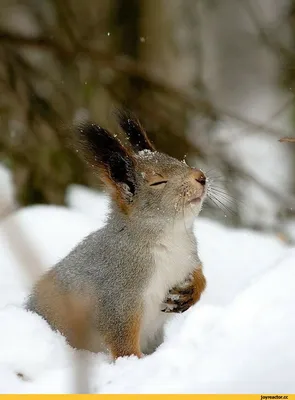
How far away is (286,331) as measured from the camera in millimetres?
2486

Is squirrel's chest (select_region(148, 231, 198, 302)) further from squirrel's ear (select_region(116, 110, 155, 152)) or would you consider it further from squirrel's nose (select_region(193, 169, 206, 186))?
squirrel's ear (select_region(116, 110, 155, 152))

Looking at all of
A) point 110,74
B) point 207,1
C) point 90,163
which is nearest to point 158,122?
point 110,74

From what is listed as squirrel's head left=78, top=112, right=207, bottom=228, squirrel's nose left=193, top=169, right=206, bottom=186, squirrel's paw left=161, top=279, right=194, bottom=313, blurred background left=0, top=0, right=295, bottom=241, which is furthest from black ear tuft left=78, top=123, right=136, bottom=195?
blurred background left=0, top=0, right=295, bottom=241

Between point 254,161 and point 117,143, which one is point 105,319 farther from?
point 254,161

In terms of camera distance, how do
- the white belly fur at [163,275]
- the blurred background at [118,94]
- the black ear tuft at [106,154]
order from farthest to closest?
the blurred background at [118,94] → the white belly fur at [163,275] → the black ear tuft at [106,154]

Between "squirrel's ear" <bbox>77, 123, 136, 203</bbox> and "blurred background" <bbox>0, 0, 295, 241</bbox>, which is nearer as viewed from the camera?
"squirrel's ear" <bbox>77, 123, 136, 203</bbox>

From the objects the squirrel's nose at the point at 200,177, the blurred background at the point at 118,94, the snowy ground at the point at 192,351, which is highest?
the blurred background at the point at 118,94

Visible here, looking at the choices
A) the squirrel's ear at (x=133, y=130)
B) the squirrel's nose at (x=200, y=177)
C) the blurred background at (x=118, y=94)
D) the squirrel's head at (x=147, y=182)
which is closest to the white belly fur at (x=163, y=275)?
the squirrel's head at (x=147, y=182)

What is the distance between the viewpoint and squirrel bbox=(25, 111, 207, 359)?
10.8 feet

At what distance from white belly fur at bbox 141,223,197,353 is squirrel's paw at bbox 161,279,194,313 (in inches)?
1.2

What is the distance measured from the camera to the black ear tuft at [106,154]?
3221 millimetres

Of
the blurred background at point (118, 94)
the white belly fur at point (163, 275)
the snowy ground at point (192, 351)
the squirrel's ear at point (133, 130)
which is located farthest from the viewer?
the blurred background at point (118, 94)

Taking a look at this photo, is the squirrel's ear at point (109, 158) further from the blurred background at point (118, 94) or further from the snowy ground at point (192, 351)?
the blurred background at point (118, 94)

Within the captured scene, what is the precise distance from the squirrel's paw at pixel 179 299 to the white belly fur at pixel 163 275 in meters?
0.03
